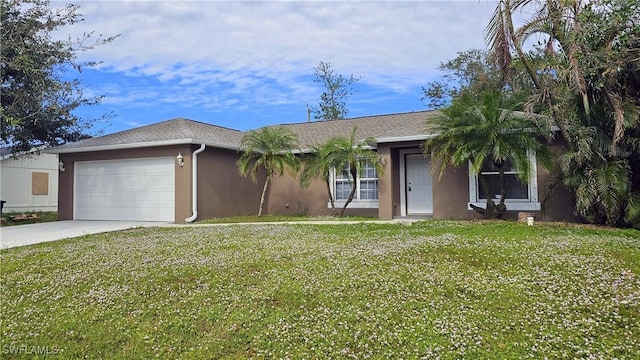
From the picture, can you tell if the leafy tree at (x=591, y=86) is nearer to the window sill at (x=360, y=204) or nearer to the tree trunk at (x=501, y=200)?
the tree trunk at (x=501, y=200)

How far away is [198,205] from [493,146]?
8303 millimetres

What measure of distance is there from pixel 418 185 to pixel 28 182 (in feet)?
61.4

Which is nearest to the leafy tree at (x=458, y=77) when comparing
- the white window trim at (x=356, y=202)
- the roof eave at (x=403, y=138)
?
the white window trim at (x=356, y=202)

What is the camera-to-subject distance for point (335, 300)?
188 inches

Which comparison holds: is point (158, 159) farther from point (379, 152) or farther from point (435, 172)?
point (435, 172)

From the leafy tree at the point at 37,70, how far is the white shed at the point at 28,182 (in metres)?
3.66

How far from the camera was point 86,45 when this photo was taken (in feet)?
53.1

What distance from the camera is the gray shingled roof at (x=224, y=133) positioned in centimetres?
1292

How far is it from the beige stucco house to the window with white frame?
0.11 feet

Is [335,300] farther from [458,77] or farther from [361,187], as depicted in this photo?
[458,77]

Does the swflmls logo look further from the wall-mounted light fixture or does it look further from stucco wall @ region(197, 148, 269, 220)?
the wall-mounted light fixture

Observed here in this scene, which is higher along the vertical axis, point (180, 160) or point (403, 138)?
point (403, 138)

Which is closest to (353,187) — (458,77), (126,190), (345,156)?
(345,156)

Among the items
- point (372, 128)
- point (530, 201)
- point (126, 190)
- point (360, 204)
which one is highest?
point (372, 128)
